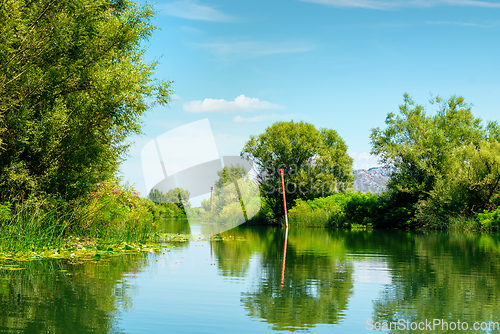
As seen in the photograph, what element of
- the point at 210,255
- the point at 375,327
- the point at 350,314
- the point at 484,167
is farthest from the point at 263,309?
the point at 484,167

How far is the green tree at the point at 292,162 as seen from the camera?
49094 mm

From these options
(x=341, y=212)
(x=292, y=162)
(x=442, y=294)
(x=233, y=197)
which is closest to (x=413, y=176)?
(x=341, y=212)

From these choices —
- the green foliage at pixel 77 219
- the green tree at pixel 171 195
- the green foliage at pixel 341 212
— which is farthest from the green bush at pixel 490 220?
the green foliage at pixel 77 219

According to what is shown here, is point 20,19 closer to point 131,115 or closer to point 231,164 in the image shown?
point 131,115

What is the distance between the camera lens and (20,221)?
36.7 feet

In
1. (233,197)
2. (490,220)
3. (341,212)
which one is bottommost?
(490,220)

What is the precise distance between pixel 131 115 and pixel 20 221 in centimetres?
447

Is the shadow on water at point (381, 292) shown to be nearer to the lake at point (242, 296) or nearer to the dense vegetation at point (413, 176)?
the lake at point (242, 296)

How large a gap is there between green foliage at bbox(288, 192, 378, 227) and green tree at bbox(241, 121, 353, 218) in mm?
5492

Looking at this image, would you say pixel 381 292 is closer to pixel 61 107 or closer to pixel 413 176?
Answer: pixel 61 107

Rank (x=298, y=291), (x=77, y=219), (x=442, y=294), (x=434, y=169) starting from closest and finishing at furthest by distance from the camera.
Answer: (x=442, y=294), (x=298, y=291), (x=77, y=219), (x=434, y=169)

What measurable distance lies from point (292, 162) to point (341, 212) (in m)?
10.0

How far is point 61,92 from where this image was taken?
Answer: 43.3 feet

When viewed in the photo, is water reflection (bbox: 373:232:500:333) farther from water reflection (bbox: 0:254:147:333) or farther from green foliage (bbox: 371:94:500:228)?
green foliage (bbox: 371:94:500:228)
